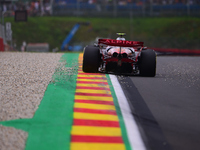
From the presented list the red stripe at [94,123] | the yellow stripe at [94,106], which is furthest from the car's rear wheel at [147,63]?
the red stripe at [94,123]

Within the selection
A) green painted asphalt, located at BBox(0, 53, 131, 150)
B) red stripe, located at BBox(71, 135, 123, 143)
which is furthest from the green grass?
red stripe, located at BBox(71, 135, 123, 143)

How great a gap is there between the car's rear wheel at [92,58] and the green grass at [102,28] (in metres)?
32.2

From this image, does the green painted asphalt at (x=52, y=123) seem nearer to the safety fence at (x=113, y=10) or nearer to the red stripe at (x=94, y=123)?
the red stripe at (x=94, y=123)

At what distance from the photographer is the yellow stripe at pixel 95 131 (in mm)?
4883

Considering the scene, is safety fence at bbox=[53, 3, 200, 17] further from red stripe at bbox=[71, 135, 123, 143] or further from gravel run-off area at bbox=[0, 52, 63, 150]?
red stripe at bbox=[71, 135, 123, 143]

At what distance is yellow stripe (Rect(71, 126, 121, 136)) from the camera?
192 inches

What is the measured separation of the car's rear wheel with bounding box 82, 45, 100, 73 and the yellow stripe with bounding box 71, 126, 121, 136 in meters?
4.75

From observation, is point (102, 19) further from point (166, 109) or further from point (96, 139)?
point (96, 139)

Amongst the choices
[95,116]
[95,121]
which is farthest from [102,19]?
[95,121]

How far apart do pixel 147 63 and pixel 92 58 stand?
4.77ft

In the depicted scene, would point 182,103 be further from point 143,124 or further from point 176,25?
point 176,25

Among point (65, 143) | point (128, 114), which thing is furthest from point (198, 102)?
point (65, 143)

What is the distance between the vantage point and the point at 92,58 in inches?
384

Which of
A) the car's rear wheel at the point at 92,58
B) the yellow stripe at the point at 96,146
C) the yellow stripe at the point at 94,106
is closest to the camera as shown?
the yellow stripe at the point at 96,146
